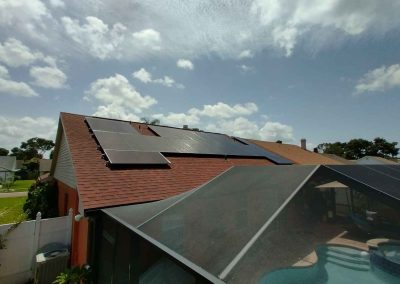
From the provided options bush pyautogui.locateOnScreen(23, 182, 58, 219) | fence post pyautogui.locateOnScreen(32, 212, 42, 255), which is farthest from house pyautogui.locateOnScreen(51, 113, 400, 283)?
bush pyautogui.locateOnScreen(23, 182, 58, 219)

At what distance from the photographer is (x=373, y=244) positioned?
2.55m

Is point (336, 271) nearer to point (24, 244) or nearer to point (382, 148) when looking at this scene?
point (24, 244)

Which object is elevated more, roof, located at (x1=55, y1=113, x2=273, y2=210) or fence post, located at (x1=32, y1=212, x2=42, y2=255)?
roof, located at (x1=55, y1=113, x2=273, y2=210)

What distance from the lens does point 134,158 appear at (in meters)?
7.99

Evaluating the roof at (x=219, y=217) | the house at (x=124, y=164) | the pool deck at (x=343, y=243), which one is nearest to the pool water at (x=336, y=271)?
the pool deck at (x=343, y=243)

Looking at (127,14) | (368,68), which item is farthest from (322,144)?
(127,14)

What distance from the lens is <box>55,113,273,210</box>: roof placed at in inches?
229

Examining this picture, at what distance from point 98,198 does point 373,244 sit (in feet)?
17.1

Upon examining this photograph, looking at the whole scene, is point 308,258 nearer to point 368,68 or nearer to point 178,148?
point 178,148

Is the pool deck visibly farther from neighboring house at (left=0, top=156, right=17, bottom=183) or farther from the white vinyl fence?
neighboring house at (left=0, top=156, right=17, bottom=183)

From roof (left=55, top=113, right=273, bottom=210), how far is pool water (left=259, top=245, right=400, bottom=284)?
424 centimetres

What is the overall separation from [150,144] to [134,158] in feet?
6.08

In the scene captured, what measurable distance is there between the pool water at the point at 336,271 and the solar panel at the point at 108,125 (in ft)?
29.6

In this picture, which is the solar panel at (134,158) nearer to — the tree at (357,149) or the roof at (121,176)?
the roof at (121,176)
